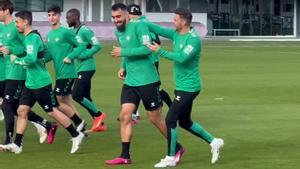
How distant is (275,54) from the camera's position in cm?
4316

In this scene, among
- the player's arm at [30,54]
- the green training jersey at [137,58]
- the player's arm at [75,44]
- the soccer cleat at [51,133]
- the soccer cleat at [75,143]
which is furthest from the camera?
the player's arm at [75,44]

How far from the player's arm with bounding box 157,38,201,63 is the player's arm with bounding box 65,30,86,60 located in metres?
2.89

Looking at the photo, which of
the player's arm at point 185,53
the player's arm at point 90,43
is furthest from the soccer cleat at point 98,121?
the player's arm at point 185,53

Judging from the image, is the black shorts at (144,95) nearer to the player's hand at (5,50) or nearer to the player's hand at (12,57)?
the player's hand at (12,57)

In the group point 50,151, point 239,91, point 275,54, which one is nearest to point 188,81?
point 50,151

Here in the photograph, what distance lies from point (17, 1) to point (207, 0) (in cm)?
1669

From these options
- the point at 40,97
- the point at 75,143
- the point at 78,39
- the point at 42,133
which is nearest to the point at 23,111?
the point at 40,97

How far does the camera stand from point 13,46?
512 inches

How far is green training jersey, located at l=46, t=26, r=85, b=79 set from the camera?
45.4 ft

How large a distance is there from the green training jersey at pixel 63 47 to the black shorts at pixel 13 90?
941 mm

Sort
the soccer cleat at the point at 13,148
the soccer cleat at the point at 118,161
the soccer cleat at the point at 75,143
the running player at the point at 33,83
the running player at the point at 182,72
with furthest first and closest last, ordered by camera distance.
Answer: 1. the soccer cleat at the point at 75,143
2. the soccer cleat at the point at 13,148
3. the running player at the point at 33,83
4. the soccer cleat at the point at 118,161
5. the running player at the point at 182,72

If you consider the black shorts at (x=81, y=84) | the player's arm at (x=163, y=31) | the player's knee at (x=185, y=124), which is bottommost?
the player's knee at (x=185, y=124)

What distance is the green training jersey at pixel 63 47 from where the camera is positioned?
1384 centimetres

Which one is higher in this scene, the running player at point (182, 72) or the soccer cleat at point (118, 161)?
the running player at point (182, 72)
